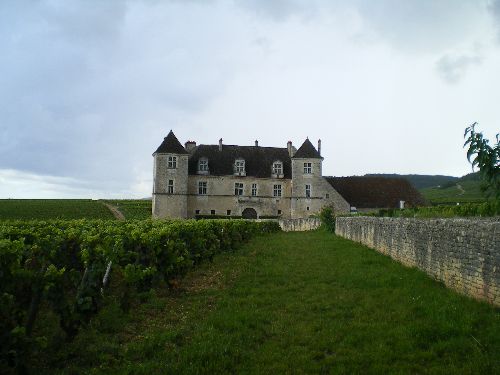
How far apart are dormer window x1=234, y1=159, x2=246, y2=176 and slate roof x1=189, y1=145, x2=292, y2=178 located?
0.46 metres

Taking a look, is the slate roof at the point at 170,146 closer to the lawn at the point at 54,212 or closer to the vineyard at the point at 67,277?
the lawn at the point at 54,212

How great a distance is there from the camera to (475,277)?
26.9ft

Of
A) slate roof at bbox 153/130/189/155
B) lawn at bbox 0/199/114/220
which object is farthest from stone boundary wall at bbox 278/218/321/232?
lawn at bbox 0/199/114/220

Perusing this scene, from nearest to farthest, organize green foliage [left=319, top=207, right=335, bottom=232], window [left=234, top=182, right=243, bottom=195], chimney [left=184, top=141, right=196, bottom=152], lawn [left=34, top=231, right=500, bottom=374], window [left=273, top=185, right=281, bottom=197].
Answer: lawn [left=34, top=231, right=500, bottom=374], green foliage [left=319, top=207, right=335, bottom=232], window [left=234, top=182, right=243, bottom=195], chimney [left=184, top=141, right=196, bottom=152], window [left=273, top=185, right=281, bottom=197]

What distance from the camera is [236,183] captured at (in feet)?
177

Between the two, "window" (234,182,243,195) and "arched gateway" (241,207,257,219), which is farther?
"arched gateway" (241,207,257,219)

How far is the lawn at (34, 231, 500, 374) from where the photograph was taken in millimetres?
5508

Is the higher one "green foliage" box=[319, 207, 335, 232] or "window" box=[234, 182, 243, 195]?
"window" box=[234, 182, 243, 195]

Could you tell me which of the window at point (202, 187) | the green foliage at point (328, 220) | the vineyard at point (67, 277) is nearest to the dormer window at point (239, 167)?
the window at point (202, 187)

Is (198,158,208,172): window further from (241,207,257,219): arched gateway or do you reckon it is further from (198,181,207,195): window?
(241,207,257,219): arched gateway

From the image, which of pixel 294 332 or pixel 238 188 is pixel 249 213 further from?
pixel 294 332

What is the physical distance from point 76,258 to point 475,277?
7.69 metres

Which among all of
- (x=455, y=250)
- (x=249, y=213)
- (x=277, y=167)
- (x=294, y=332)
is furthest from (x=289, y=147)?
(x=294, y=332)

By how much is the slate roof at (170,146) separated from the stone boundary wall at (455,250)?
38486 mm
